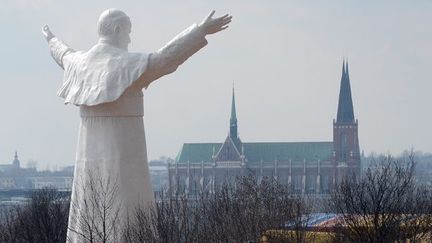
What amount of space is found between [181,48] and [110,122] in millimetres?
2189

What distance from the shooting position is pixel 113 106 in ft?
78.3

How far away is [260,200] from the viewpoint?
38375 mm

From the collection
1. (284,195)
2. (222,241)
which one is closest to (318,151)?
(284,195)

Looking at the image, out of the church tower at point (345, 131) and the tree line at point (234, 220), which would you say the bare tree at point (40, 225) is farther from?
the church tower at point (345, 131)

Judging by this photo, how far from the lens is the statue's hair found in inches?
929

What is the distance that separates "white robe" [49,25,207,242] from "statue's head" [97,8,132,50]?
0.55ft

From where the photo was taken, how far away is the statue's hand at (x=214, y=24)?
2219cm

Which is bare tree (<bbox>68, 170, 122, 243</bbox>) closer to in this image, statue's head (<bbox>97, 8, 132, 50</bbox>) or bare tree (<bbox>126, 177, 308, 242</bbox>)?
bare tree (<bbox>126, 177, 308, 242</bbox>)

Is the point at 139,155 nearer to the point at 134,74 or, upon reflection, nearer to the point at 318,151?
the point at 134,74

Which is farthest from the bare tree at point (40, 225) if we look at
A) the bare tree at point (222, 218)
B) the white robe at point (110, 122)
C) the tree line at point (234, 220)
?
the white robe at point (110, 122)

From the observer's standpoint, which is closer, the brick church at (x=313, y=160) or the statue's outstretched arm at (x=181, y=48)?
the statue's outstretched arm at (x=181, y=48)

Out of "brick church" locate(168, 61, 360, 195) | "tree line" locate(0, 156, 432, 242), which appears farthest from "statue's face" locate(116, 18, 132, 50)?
"brick church" locate(168, 61, 360, 195)

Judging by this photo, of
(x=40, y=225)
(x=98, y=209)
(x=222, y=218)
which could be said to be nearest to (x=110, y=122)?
(x=98, y=209)

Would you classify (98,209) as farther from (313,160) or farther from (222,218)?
(313,160)
